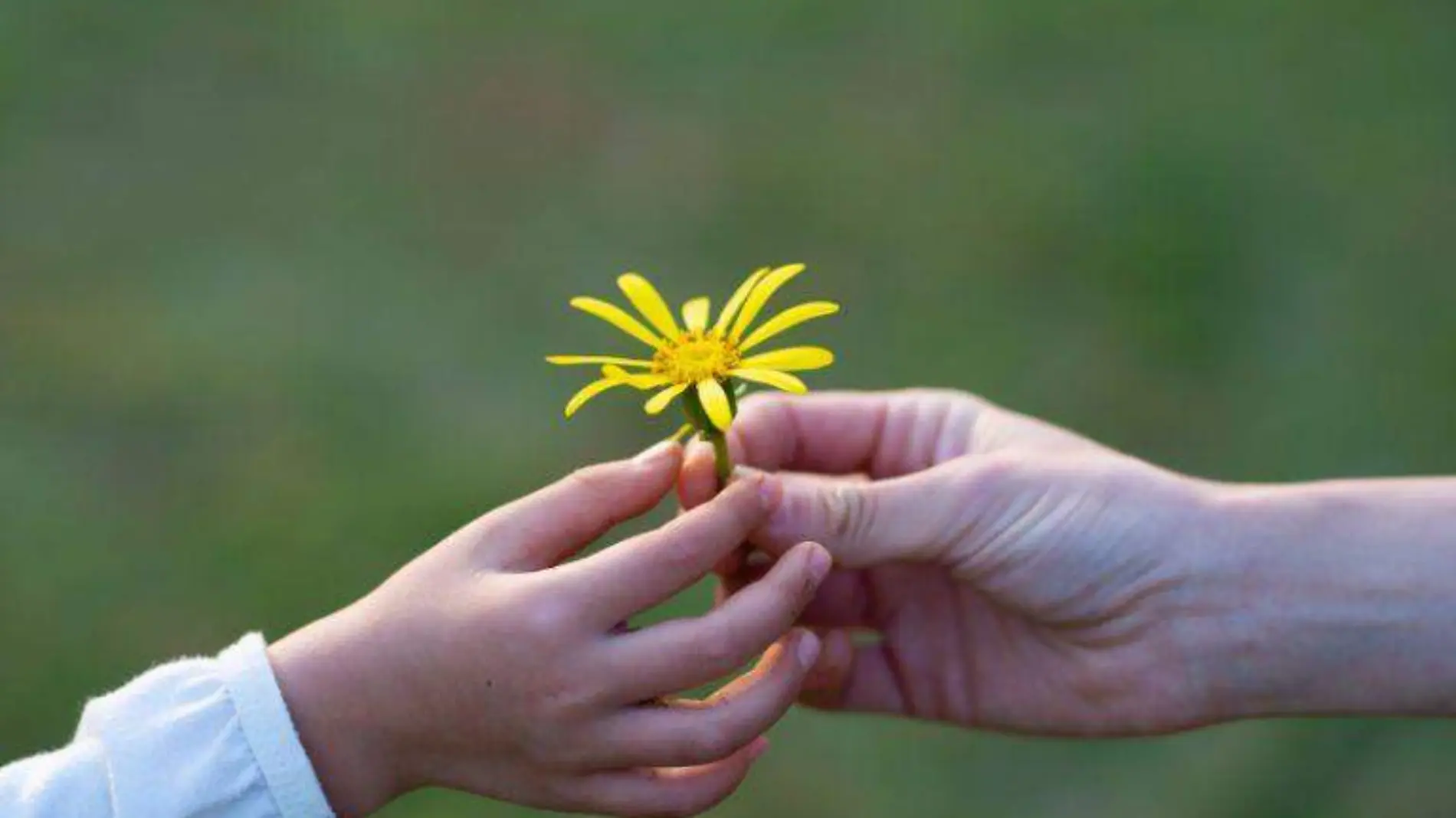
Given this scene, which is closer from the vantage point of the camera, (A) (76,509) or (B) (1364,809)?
(B) (1364,809)

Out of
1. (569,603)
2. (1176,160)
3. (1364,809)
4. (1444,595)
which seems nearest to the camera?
(569,603)

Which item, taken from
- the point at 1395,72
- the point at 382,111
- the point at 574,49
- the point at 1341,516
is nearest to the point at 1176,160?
the point at 1395,72

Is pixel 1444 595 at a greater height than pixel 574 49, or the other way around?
pixel 574 49

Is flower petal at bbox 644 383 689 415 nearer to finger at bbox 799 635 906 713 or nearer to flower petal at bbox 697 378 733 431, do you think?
flower petal at bbox 697 378 733 431

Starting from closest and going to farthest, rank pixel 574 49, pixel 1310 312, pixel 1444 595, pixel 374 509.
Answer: pixel 1444 595 → pixel 374 509 → pixel 1310 312 → pixel 574 49

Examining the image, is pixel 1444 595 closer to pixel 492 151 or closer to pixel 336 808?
pixel 336 808

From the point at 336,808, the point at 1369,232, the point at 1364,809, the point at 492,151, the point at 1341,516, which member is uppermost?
the point at 492,151

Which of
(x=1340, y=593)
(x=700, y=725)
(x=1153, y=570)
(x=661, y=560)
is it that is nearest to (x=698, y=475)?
(x=661, y=560)
